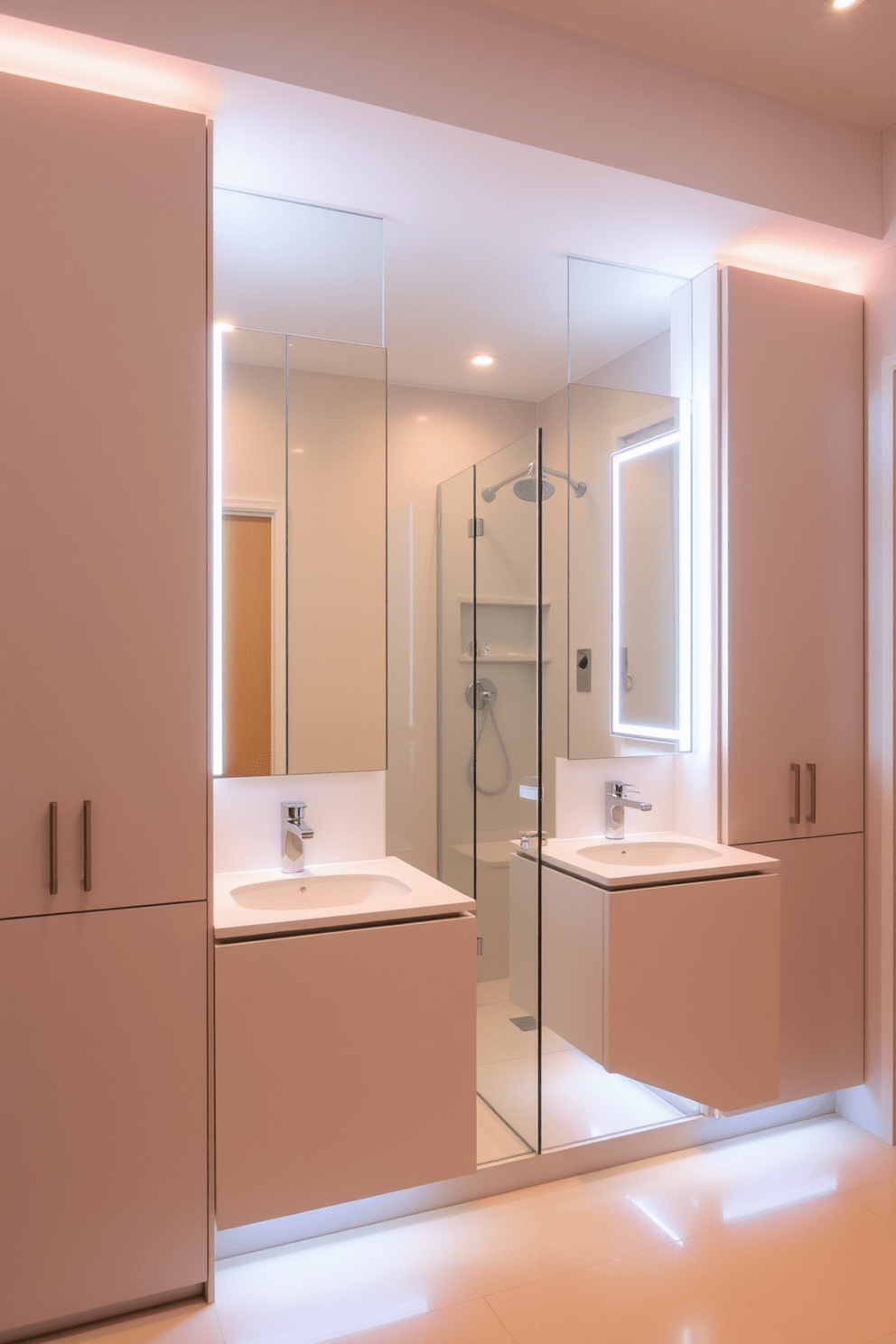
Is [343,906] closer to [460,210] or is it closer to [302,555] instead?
[302,555]

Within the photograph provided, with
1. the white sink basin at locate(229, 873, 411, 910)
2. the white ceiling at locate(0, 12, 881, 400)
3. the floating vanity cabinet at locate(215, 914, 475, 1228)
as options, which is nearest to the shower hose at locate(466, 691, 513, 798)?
the white sink basin at locate(229, 873, 411, 910)

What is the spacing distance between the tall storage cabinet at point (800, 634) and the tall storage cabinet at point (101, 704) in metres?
1.57

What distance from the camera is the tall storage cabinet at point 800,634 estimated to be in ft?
8.70

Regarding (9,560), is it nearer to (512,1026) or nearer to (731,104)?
(512,1026)

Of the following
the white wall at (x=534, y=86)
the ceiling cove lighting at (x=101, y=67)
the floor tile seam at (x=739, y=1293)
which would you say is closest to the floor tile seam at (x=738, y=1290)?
the floor tile seam at (x=739, y=1293)

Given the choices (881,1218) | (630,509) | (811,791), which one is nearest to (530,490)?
(630,509)

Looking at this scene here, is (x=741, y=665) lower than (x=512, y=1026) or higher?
higher

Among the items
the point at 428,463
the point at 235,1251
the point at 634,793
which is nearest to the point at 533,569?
the point at 428,463

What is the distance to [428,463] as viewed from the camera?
9.36 feet

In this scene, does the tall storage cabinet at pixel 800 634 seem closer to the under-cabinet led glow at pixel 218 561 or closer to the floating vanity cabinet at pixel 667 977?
the floating vanity cabinet at pixel 667 977

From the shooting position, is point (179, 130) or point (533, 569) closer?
point (179, 130)

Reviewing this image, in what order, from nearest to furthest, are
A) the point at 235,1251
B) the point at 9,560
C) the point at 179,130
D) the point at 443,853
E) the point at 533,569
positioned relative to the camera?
the point at 9,560 → the point at 179,130 → the point at 235,1251 → the point at 533,569 → the point at 443,853

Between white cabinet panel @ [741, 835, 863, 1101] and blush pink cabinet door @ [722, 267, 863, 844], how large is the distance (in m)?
0.10

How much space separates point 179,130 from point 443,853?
1965 millimetres
